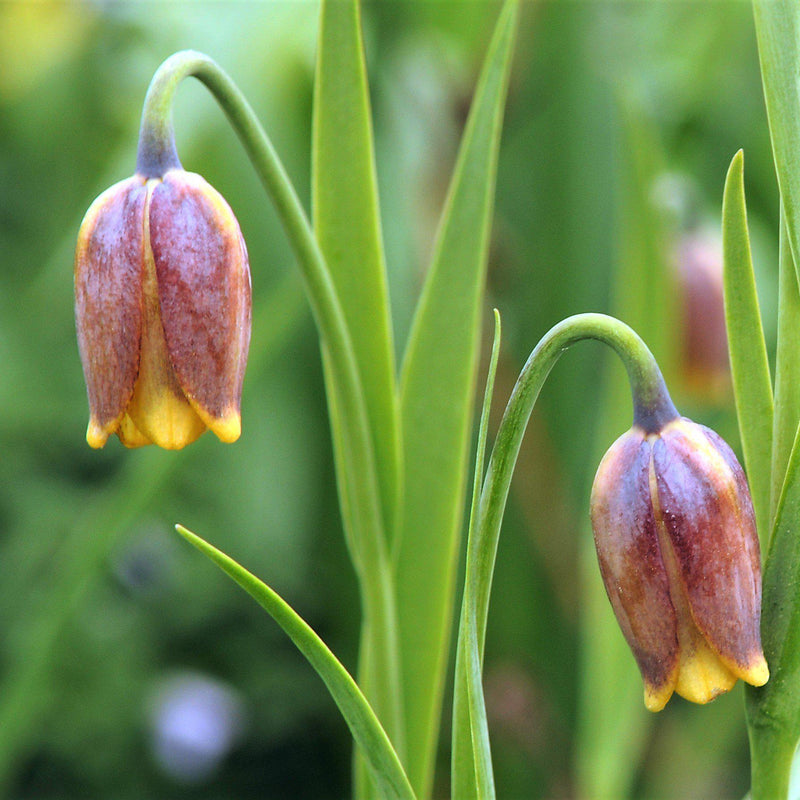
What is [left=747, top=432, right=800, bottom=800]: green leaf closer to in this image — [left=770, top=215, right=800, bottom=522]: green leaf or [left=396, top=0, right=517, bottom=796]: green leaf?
[left=770, top=215, right=800, bottom=522]: green leaf

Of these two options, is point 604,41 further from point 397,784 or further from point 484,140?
point 397,784

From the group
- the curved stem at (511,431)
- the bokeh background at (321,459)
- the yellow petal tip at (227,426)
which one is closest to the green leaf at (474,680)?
the curved stem at (511,431)

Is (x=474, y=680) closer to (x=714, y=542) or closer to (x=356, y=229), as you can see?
(x=714, y=542)

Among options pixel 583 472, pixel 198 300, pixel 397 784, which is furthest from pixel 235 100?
pixel 583 472

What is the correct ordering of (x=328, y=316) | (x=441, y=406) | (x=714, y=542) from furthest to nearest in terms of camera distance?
(x=441, y=406) → (x=328, y=316) → (x=714, y=542)

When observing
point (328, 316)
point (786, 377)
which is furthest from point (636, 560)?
point (328, 316)

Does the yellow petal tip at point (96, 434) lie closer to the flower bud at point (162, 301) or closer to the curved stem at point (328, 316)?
the flower bud at point (162, 301)

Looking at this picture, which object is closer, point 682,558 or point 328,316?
point 682,558
